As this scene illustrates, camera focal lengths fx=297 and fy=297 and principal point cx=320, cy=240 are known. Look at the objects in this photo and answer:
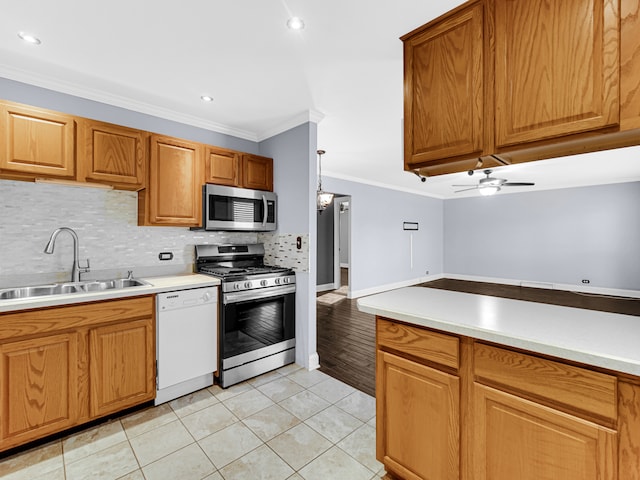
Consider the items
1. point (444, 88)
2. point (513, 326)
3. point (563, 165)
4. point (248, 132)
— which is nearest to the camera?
point (513, 326)

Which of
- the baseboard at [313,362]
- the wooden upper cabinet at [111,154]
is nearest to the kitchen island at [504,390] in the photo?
the baseboard at [313,362]

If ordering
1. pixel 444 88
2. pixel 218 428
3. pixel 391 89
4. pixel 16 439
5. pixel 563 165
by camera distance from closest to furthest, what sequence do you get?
pixel 444 88 → pixel 16 439 → pixel 218 428 → pixel 391 89 → pixel 563 165

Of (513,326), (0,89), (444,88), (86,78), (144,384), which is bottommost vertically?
(144,384)

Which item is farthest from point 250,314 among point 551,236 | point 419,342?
point 551,236

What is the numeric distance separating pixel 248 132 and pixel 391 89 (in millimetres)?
1693

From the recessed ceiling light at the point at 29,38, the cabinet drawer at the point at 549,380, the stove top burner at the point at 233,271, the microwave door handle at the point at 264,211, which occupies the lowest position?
the cabinet drawer at the point at 549,380

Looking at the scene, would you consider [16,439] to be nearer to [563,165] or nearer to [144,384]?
[144,384]

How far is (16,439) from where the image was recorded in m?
1.77

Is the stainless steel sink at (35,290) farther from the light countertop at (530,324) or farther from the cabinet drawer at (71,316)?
the light countertop at (530,324)

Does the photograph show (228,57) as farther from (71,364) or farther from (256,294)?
(71,364)

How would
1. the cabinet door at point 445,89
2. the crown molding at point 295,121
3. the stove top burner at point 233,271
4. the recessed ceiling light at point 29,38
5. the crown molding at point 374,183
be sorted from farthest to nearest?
the crown molding at point 374,183 → the crown molding at point 295,121 → the stove top burner at point 233,271 → the recessed ceiling light at point 29,38 → the cabinet door at point 445,89

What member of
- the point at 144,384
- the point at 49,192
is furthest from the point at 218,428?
the point at 49,192

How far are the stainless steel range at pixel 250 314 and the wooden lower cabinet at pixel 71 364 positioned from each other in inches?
23.1

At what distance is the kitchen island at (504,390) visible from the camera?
98cm
